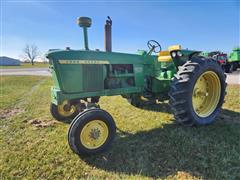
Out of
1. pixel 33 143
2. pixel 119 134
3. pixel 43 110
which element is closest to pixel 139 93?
pixel 119 134

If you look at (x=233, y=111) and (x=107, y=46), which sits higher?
(x=107, y=46)

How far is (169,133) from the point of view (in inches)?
141

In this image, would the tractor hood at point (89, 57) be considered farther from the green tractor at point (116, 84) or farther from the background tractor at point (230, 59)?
the background tractor at point (230, 59)

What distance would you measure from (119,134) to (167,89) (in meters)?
1.62

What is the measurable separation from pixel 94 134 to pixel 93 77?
1072mm

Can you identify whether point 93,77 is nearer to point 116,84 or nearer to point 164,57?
point 116,84

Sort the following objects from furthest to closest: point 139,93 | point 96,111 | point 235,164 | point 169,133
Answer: point 139,93, point 169,133, point 96,111, point 235,164

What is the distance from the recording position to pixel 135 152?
2.97 metres

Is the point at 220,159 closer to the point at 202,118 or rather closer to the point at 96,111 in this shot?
the point at 202,118

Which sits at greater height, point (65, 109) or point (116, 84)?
point (116, 84)

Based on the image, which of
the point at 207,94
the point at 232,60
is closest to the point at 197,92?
the point at 207,94

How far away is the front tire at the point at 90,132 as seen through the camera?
9.04 ft

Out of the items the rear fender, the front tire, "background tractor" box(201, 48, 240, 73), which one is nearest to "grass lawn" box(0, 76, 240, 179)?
the front tire

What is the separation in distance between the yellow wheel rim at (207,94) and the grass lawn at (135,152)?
1.28 ft
